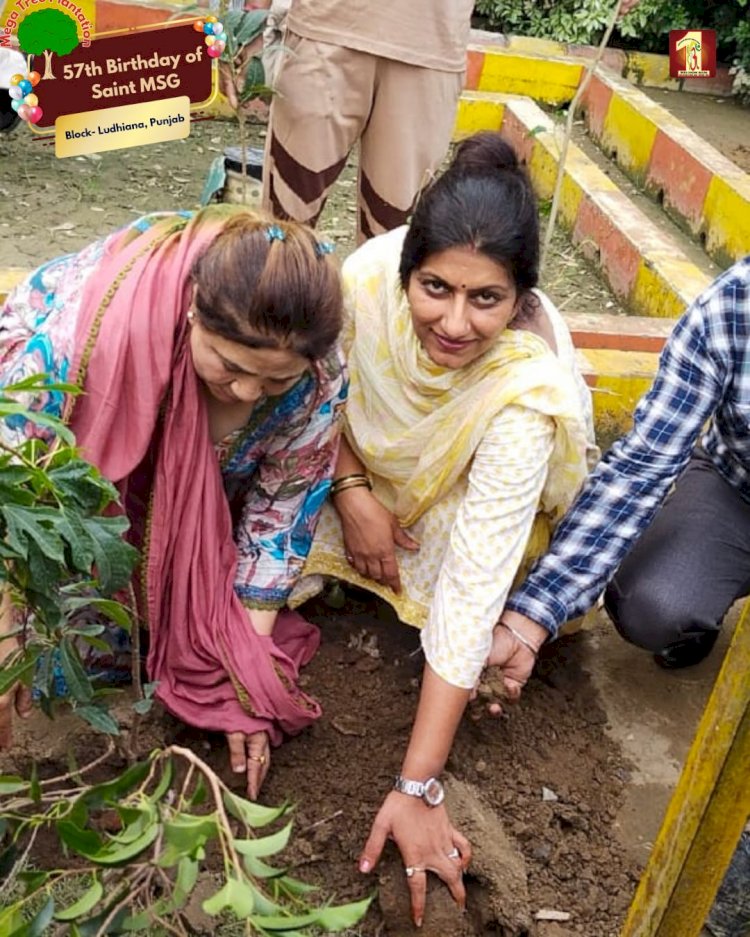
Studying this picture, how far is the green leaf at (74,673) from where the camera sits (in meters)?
1.25

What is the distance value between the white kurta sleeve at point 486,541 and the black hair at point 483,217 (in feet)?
0.84

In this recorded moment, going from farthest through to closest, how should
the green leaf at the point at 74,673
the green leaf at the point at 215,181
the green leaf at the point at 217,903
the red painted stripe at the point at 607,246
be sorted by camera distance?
the red painted stripe at the point at 607,246, the green leaf at the point at 215,181, the green leaf at the point at 74,673, the green leaf at the point at 217,903

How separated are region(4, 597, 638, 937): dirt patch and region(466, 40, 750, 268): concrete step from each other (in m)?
2.58

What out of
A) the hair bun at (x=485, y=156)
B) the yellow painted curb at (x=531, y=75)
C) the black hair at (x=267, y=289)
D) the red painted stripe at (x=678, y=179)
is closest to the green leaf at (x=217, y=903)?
the black hair at (x=267, y=289)

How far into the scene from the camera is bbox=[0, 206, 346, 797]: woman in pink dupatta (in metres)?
1.63

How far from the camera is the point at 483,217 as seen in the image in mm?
1788

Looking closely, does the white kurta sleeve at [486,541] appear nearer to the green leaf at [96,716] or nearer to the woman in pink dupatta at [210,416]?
the woman in pink dupatta at [210,416]

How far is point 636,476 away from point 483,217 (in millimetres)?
573

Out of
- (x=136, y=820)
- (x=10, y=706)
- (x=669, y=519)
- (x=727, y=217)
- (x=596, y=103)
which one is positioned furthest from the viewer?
(x=596, y=103)

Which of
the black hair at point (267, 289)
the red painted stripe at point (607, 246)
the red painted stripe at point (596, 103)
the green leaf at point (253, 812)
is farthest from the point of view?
the red painted stripe at point (596, 103)

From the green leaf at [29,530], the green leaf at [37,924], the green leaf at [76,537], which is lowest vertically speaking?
the green leaf at [37,924]

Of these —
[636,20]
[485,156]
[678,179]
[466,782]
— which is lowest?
[466,782]

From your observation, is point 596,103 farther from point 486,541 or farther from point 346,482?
point 486,541

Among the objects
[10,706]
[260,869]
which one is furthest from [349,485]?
[260,869]
